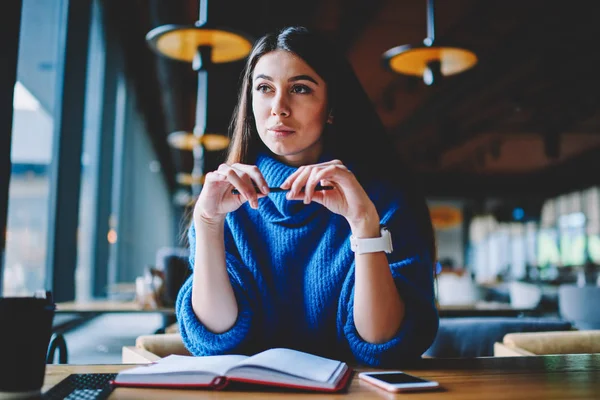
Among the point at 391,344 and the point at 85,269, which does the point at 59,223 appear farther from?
the point at 391,344

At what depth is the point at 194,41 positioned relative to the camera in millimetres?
3234

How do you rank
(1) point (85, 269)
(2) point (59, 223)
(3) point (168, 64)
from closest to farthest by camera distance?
(2) point (59, 223) < (1) point (85, 269) < (3) point (168, 64)

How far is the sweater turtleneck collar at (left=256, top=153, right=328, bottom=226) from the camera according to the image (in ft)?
4.76

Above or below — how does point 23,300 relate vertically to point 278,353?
above

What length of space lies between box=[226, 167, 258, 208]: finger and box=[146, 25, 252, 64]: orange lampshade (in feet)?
6.98

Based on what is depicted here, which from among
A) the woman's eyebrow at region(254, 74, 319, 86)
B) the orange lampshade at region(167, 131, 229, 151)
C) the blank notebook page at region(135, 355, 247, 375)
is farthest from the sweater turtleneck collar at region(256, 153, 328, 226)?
the orange lampshade at region(167, 131, 229, 151)

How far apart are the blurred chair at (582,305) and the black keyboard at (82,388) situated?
11.4ft

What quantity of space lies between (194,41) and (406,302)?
2.44m

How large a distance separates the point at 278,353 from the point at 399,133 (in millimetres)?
11191

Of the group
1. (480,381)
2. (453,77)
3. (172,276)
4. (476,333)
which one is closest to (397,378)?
(480,381)

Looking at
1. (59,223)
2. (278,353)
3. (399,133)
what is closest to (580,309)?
(278,353)

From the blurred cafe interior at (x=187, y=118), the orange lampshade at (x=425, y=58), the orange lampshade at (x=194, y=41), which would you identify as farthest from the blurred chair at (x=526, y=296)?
the orange lampshade at (x=194, y=41)

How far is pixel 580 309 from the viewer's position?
12.3ft

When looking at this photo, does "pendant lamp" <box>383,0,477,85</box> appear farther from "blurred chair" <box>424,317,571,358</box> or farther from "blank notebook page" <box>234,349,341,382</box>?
"blank notebook page" <box>234,349,341,382</box>
